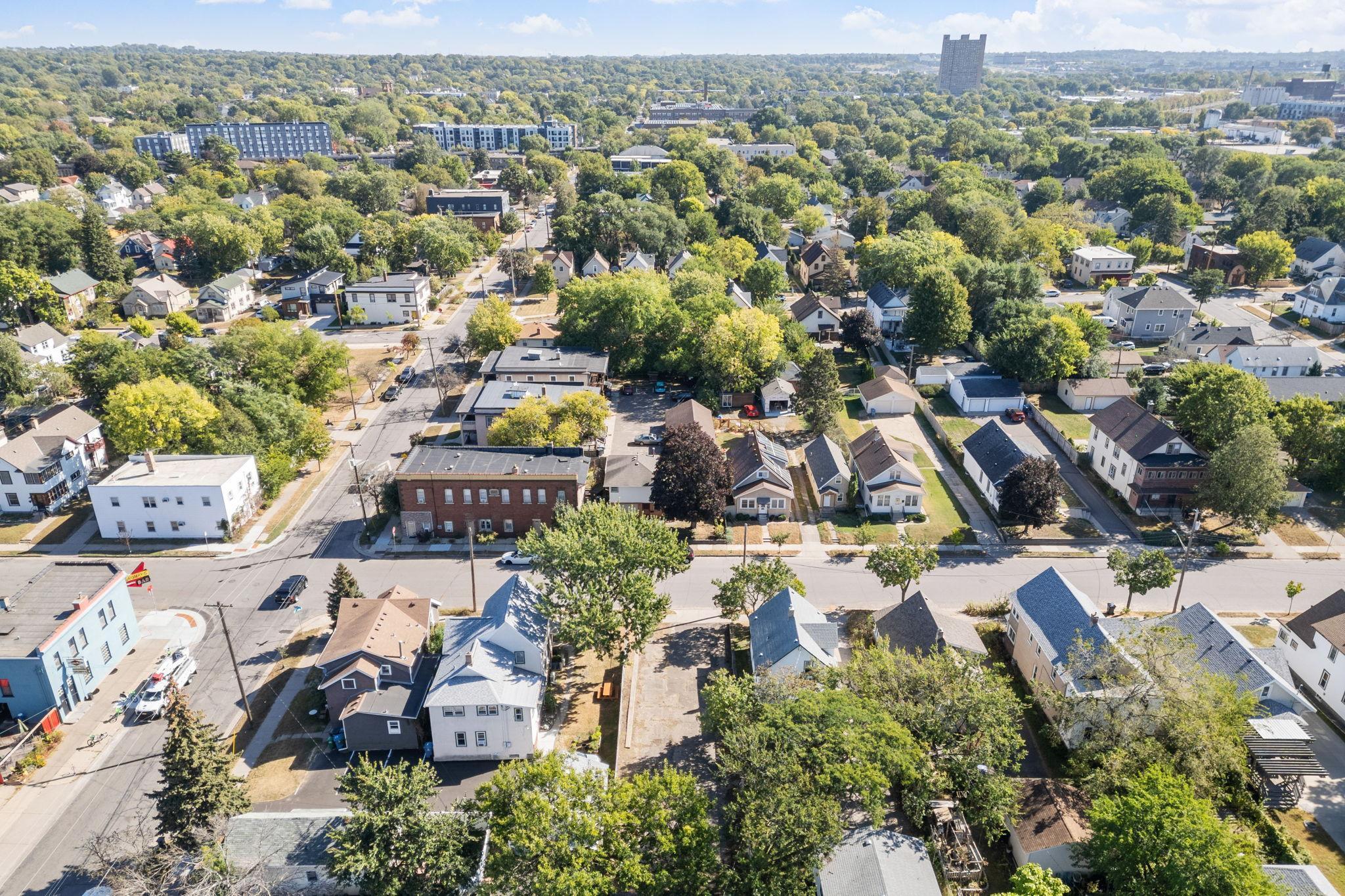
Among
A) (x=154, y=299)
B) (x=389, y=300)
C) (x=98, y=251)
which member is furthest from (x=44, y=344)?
(x=389, y=300)

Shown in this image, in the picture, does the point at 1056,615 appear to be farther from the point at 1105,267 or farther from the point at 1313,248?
the point at 1313,248

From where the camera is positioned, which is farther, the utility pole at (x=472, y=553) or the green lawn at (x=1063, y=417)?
the green lawn at (x=1063, y=417)

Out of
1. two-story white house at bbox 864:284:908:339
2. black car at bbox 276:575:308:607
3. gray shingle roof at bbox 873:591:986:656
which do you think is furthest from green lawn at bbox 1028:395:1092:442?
black car at bbox 276:575:308:607

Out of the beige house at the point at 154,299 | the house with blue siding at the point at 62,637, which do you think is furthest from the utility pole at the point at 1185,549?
the beige house at the point at 154,299

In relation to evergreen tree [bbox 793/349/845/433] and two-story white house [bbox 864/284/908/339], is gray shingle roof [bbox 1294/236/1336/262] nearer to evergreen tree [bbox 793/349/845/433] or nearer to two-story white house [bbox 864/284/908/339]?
two-story white house [bbox 864/284/908/339]

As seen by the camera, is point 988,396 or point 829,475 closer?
point 829,475

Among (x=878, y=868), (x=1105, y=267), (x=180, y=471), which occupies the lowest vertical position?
(x=878, y=868)

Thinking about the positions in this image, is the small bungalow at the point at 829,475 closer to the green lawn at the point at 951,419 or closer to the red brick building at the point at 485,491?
the green lawn at the point at 951,419
